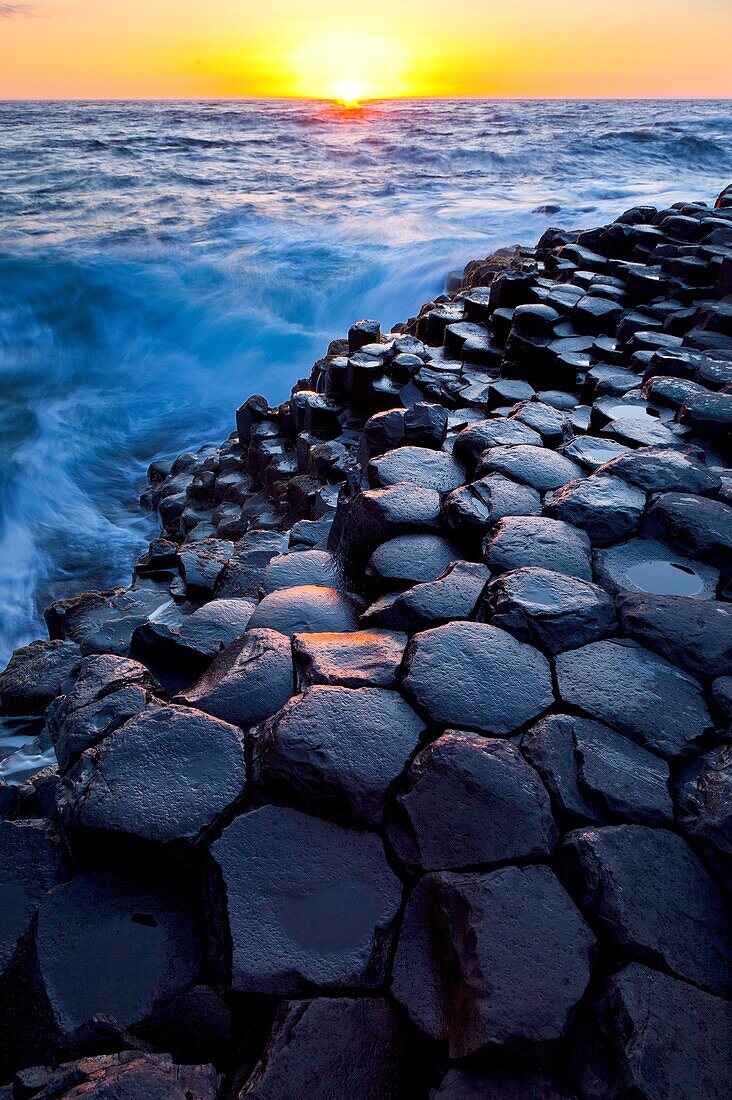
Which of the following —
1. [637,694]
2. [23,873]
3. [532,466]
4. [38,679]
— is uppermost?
[532,466]

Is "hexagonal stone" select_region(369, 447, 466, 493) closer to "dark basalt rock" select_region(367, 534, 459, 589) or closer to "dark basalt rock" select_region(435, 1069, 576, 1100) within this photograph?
"dark basalt rock" select_region(367, 534, 459, 589)

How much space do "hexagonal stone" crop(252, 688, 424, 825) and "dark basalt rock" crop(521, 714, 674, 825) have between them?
379mm

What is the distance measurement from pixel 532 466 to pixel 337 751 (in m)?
2.02

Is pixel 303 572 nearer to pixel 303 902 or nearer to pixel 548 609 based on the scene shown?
pixel 548 609

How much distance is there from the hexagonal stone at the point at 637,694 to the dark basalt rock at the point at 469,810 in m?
0.37

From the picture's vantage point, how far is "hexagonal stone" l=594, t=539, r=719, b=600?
2.67m

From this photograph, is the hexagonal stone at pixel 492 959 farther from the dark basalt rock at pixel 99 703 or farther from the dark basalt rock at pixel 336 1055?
the dark basalt rock at pixel 99 703

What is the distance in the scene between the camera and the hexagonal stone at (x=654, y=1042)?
1329 millimetres

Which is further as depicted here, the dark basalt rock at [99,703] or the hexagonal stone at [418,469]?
the hexagonal stone at [418,469]

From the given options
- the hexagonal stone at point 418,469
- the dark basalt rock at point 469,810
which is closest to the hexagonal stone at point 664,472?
the hexagonal stone at point 418,469

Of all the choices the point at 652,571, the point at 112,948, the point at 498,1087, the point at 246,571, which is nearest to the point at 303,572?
the point at 246,571

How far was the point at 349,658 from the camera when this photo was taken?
2309 millimetres

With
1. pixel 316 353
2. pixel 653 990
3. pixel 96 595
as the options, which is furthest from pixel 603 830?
pixel 316 353

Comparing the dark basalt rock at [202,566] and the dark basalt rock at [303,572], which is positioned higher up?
the dark basalt rock at [303,572]
